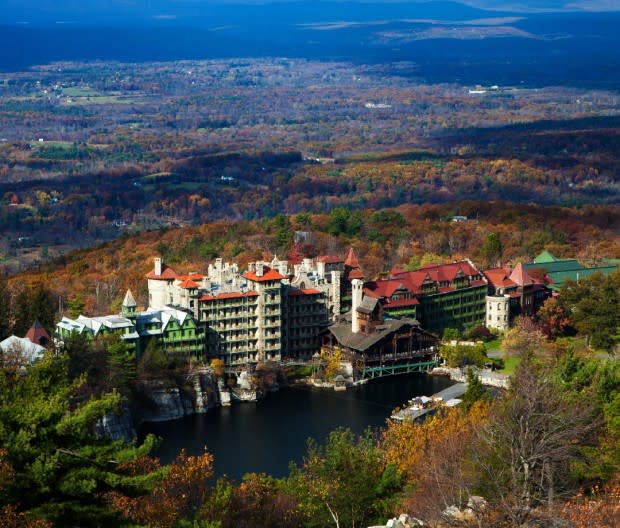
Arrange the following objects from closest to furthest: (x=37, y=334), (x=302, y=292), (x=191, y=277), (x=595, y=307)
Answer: (x=37, y=334)
(x=191, y=277)
(x=302, y=292)
(x=595, y=307)

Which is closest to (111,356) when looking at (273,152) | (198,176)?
(198,176)

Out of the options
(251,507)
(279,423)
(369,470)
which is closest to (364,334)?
(279,423)

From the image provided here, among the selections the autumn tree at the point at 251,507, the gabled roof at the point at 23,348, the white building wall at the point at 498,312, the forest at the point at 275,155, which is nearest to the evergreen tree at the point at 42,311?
the gabled roof at the point at 23,348

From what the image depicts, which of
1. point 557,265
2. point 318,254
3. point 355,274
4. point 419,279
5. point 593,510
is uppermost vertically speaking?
point 593,510

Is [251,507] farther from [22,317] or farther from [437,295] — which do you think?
[437,295]

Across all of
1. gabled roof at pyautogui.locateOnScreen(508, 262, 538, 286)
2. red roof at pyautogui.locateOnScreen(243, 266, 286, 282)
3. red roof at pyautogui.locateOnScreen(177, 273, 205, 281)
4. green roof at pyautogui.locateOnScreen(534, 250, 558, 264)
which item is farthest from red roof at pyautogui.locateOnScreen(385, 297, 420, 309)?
green roof at pyautogui.locateOnScreen(534, 250, 558, 264)

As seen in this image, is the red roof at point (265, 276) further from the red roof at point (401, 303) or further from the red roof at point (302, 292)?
the red roof at point (401, 303)

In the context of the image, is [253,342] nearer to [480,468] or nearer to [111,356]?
[111,356]
